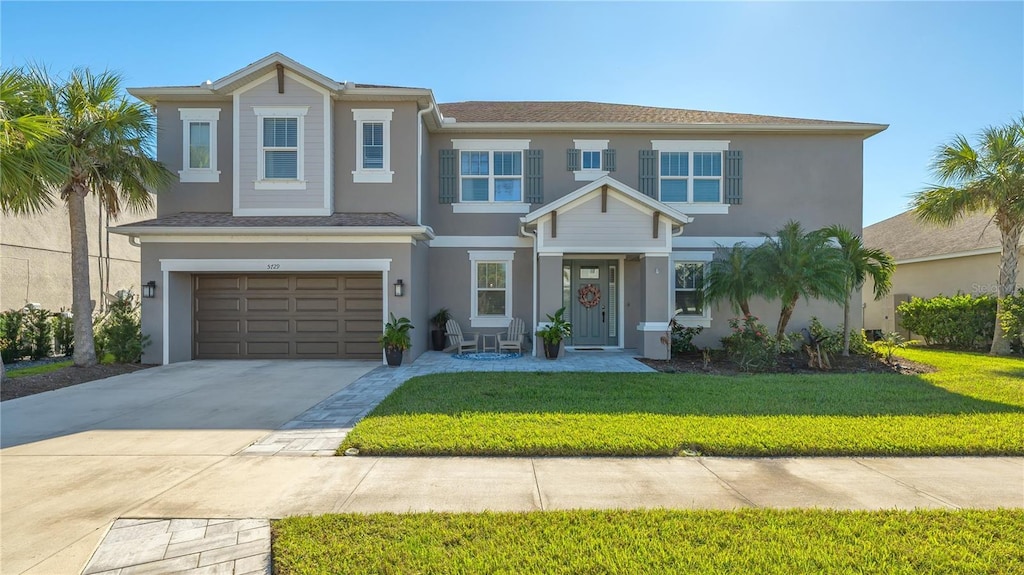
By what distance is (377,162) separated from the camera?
1213cm

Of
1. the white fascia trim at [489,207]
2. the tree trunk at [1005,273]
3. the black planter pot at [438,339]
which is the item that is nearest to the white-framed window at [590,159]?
the white fascia trim at [489,207]

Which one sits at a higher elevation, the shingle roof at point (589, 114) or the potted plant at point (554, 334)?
the shingle roof at point (589, 114)

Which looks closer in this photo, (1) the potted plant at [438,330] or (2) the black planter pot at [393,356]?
(2) the black planter pot at [393,356]

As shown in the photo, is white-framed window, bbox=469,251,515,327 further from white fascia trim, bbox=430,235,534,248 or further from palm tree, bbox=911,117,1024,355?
palm tree, bbox=911,117,1024,355

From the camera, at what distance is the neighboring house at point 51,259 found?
14180mm

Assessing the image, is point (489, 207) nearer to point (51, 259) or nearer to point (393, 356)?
point (393, 356)

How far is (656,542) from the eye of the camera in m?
3.31

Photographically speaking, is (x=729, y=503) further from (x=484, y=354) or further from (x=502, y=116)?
(x=502, y=116)

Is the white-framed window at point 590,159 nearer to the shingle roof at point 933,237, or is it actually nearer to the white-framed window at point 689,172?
the white-framed window at point 689,172

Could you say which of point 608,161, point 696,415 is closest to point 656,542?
point 696,415

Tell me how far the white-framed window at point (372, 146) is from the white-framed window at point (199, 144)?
3624mm

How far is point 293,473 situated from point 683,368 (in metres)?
8.46

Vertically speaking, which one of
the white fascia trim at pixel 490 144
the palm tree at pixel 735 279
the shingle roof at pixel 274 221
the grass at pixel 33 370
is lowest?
the grass at pixel 33 370

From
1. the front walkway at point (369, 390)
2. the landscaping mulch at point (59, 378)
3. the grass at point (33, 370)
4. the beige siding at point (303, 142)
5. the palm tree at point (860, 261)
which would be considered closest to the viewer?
the front walkway at point (369, 390)
